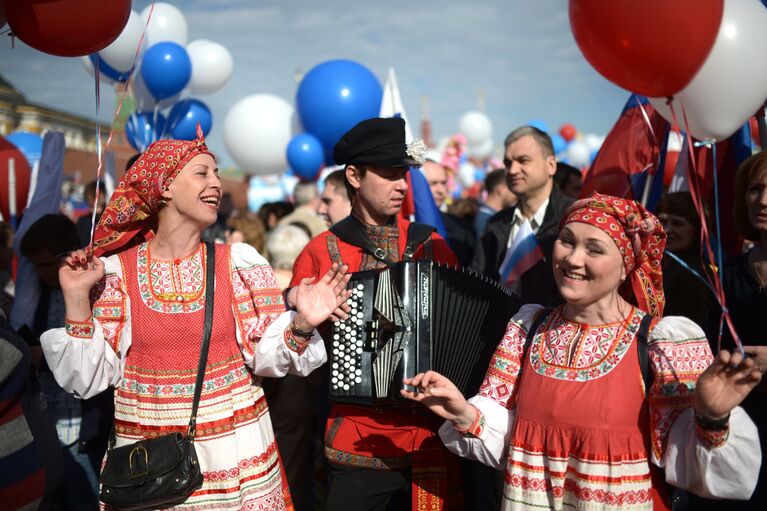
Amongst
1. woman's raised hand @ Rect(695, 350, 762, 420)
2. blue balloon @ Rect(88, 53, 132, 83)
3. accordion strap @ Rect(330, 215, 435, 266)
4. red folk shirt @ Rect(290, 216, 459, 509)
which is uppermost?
blue balloon @ Rect(88, 53, 132, 83)

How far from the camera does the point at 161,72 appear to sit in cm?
704

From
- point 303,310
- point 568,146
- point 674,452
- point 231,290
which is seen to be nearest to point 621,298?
point 674,452

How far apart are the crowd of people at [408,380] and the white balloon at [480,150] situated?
1783 cm

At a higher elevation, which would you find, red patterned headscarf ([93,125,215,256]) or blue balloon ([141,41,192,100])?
blue balloon ([141,41,192,100])

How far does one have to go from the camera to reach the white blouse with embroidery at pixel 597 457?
191 centimetres

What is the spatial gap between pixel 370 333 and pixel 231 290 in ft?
1.90

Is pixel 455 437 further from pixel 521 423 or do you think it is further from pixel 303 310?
pixel 303 310

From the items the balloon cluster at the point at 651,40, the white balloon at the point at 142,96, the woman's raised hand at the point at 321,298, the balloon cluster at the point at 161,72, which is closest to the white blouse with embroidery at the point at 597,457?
the woman's raised hand at the point at 321,298

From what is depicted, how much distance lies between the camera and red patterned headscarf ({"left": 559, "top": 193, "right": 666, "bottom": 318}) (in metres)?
2.18

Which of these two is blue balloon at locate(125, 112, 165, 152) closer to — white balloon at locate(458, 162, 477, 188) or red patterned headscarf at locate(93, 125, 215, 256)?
red patterned headscarf at locate(93, 125, 215, 256)

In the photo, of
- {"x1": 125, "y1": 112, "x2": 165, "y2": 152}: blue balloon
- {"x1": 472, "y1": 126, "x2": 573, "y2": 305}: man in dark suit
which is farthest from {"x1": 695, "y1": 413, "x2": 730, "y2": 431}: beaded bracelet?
{"x1": 125, "y1": 112, "x2": 165, "y2": 152}: blue balloon

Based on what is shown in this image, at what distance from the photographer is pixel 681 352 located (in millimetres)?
2076

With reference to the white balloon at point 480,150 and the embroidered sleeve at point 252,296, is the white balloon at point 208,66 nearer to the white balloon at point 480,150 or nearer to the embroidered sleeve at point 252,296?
the embroidered sleeve at point 252,296

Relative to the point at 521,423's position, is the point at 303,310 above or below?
above
